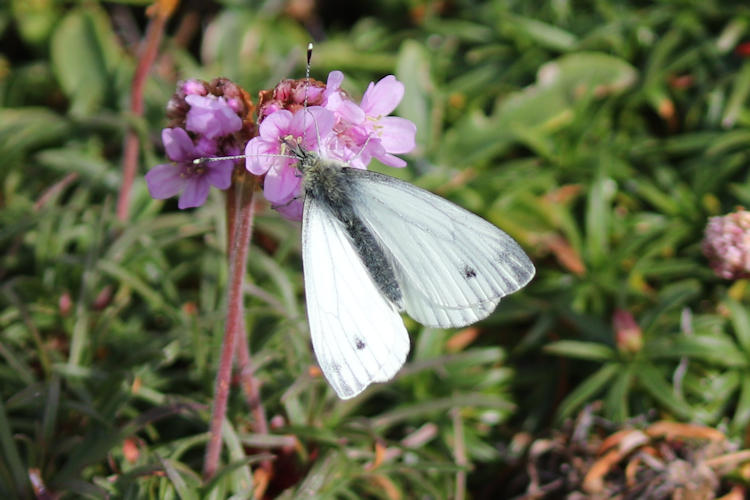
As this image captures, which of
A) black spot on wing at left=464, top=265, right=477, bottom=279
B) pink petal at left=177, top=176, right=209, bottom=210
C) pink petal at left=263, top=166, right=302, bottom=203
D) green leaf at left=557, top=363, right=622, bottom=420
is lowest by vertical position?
green leaf at left=557, top=363, right=622, bottom=420

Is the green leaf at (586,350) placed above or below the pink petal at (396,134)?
below

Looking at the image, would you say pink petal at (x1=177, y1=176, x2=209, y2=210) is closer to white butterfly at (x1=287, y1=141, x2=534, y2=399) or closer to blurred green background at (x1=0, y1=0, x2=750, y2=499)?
white butterfly at (x1=287, y1=141, x2=534, y2=399)

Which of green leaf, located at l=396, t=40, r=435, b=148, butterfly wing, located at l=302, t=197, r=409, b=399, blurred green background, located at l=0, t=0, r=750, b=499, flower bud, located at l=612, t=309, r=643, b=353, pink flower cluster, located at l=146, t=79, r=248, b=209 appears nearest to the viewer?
butterfly wing, located at l=302, t=197, r=409, b=399

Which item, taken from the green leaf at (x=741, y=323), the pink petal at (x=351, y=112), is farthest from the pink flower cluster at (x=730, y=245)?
the pink petal at (x=351, y=112)

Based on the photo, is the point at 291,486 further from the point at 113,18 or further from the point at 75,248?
the point at 113,18

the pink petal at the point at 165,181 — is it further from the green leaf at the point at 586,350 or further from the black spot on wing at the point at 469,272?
the green leaf at the point at 586,350

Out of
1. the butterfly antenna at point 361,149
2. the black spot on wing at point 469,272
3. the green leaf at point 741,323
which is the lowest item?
the green leaf at point 741,323

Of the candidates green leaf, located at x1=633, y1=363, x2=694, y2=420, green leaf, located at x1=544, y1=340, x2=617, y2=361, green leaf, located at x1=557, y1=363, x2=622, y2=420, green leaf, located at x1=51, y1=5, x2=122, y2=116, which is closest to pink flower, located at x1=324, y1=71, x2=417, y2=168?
green leaf, located at x1=544, y1=340, x2=617, y2=361

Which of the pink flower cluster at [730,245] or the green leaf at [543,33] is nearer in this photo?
the pink flower cluster at [730,245]
